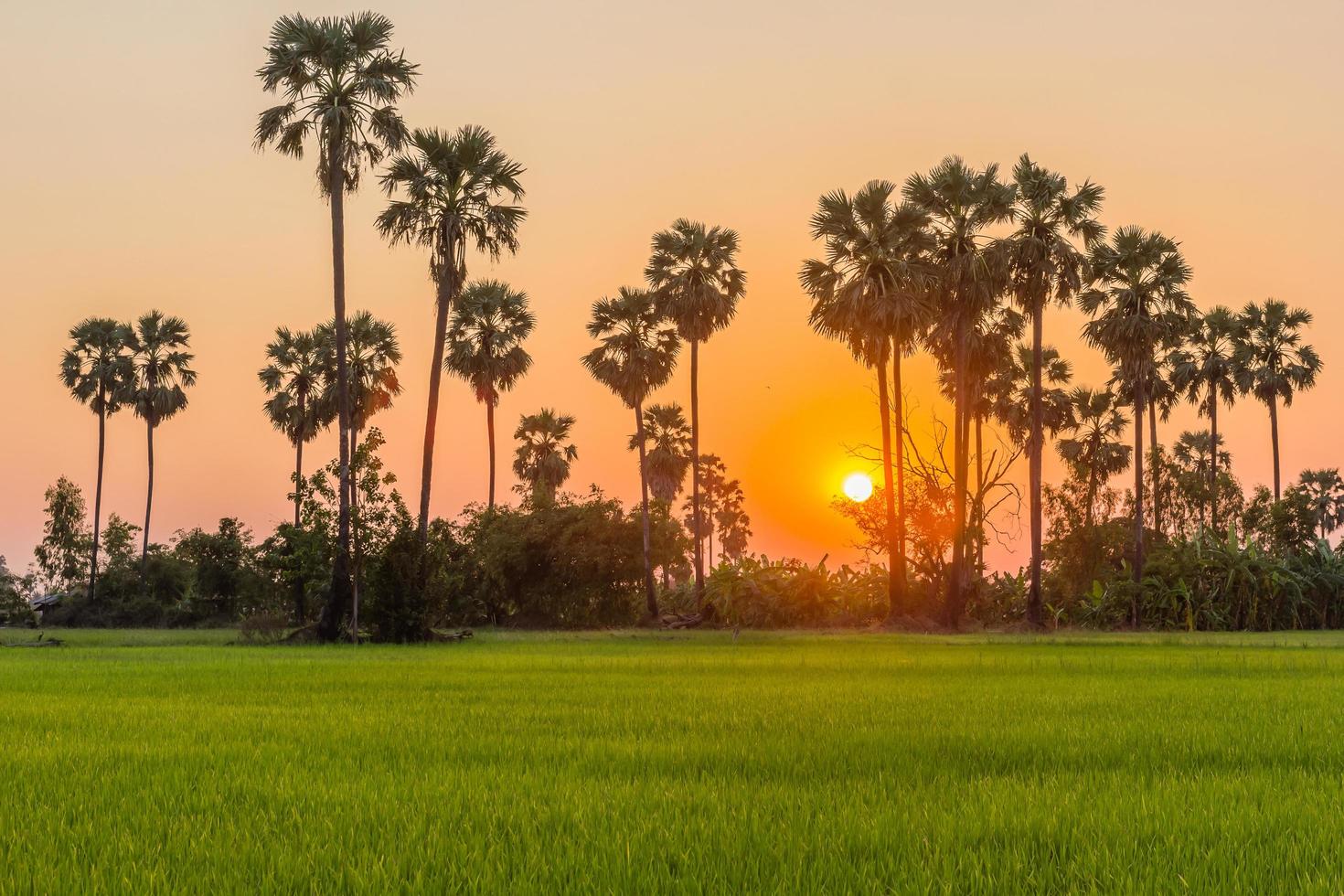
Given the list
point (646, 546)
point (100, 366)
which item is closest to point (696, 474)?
point (646, 546)

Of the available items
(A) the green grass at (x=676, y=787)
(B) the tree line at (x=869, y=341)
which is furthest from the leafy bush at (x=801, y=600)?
(A) the green grass at (x=676, y=787)

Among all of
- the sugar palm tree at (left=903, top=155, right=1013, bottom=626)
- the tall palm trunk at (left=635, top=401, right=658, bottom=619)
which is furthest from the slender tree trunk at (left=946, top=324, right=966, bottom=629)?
the tall palm trunk at (left=635, top=401, right=658, bottom=619)

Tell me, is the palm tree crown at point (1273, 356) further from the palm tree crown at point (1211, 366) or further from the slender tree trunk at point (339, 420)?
the slender tree trunk at point (339, 420)

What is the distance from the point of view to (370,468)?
40188 millimetres

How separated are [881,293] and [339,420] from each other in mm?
21591

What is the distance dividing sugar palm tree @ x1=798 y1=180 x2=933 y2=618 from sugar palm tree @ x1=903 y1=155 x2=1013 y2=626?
82 cm

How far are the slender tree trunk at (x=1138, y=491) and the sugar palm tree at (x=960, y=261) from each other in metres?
8.55

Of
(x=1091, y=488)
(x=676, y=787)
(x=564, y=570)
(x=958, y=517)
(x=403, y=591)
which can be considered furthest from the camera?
(x=1091, y=488)

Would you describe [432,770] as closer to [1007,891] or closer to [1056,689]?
[1007,891]

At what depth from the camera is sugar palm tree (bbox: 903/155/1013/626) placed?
156 ft

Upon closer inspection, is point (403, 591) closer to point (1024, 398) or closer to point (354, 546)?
point (354, 546)

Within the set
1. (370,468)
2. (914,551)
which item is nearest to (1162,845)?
(370,468)

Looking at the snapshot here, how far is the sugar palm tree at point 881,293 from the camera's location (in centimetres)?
4750

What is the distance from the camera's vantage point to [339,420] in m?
40.6
